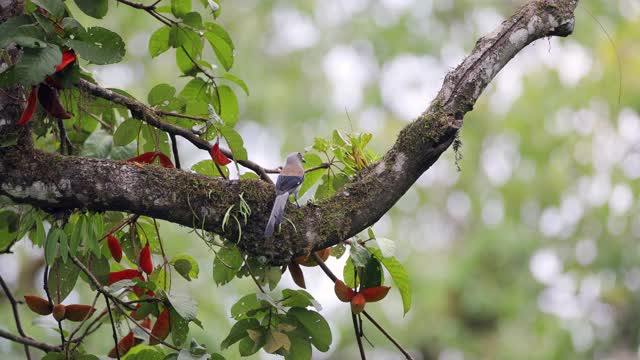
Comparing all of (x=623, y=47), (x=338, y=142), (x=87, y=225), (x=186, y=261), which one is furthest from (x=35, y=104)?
(x=623, y=47)

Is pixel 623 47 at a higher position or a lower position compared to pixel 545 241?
higher

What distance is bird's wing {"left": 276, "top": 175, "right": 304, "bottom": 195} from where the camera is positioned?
2.49 meters

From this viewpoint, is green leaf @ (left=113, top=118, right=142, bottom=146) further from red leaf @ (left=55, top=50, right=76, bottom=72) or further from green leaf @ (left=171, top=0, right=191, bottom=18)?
red leaf @ (left=55, top=50, right=76, bottom=72)

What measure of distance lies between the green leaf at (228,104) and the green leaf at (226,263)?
1.98 feet

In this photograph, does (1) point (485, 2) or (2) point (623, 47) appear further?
→ (1) point (485, 2)

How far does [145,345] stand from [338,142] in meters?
0.97

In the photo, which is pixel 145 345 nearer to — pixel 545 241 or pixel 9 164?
pixel 9 164

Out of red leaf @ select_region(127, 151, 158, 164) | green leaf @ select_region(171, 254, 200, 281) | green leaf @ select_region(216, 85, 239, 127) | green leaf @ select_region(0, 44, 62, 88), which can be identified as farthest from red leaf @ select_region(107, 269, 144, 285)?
green leaf @ select_region(0, 44, 62, 88)

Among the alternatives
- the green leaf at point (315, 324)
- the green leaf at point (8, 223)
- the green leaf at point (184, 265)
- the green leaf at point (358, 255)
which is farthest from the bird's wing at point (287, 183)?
the green leaf at point (8, 223)

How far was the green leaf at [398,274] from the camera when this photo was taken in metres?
Result: 2.65

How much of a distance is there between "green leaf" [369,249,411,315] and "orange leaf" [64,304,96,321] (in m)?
0.95

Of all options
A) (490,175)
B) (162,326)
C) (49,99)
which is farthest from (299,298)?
(490,175)

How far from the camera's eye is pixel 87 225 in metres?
2.28

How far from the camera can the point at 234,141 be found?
2.66 m
